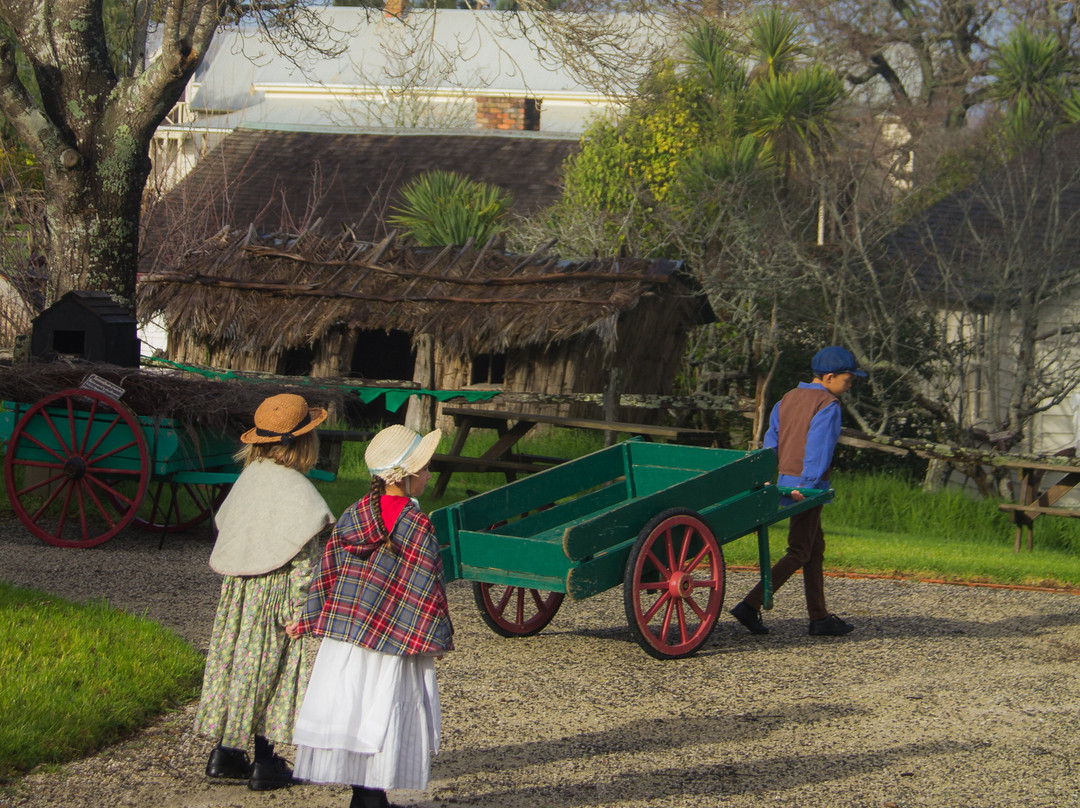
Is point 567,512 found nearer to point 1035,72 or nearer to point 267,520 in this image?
point 267,520

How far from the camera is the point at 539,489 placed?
6953 mm

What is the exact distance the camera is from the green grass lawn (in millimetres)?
4766

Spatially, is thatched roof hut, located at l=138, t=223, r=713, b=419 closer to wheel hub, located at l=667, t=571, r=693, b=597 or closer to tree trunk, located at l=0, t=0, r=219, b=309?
tree trunk, located at l=0, t=0, r=219, b=309

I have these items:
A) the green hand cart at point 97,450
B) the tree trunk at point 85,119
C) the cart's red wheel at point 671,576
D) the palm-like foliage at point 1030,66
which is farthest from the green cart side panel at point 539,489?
the palm-like foliage at point 1030,66

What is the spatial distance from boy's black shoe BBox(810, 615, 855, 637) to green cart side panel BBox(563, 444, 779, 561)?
32.3 inches

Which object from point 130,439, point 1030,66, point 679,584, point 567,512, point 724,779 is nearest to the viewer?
point 724,779

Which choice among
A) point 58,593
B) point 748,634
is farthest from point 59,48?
point 748,634

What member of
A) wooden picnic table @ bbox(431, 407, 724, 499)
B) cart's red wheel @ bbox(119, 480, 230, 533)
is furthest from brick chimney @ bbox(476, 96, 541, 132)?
cart's red wheel @ bbox(119, 480, 230, 533)

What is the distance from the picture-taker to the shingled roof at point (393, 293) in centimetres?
1606

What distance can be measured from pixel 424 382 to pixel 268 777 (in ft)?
40.9

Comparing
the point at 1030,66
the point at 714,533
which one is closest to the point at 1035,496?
the point at 714,533

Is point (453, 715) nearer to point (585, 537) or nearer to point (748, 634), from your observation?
point (585, 537)

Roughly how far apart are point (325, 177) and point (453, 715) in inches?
871

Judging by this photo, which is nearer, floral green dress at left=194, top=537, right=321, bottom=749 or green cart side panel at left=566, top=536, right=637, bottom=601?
floral green dress at left=194, top=537, right=321, bottom=749
